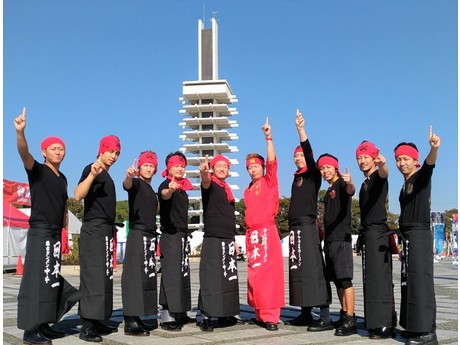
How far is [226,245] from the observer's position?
611cm

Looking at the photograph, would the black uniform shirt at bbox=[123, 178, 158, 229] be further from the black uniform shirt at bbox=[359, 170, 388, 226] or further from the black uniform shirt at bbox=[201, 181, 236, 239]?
the black uniform shirt at bbox=[359, 170, 388, 226]

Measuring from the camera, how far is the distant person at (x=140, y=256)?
5637mm

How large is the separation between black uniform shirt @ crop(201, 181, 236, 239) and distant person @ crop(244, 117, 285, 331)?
25 cm

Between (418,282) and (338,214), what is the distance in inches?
46.1

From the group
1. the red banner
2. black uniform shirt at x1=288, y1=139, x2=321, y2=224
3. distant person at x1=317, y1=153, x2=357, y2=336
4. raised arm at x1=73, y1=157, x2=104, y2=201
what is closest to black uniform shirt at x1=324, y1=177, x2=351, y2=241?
distant person at x1=317, y1=153, x2=357, y2=336

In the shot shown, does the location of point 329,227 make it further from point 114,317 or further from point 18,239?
point 18,239

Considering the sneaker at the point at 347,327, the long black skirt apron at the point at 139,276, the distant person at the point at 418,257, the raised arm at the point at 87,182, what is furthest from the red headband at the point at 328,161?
the raised arm at the point at 87,182

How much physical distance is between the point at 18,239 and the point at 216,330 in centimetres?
1497

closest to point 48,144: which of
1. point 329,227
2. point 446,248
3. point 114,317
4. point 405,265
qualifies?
point 114,317

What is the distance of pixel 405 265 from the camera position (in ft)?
17.1

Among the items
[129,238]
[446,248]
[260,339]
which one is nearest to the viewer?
[260,339]

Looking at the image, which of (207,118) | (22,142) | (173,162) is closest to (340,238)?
(173,162)

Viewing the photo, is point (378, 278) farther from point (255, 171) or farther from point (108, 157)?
point (108, 157)

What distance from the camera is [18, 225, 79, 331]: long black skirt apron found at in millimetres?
4891
